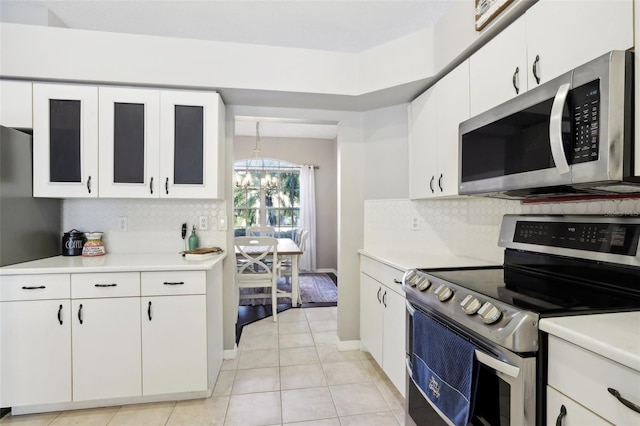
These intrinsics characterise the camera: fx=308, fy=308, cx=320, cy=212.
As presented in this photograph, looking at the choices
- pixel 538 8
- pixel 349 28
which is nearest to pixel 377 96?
pixel 349 28

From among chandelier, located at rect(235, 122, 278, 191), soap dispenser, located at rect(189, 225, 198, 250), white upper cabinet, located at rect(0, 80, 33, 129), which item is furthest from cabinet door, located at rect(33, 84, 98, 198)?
chandelier, located at rect(235, 122, 278, 191)

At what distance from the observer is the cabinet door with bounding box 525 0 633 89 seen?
0.98 metres

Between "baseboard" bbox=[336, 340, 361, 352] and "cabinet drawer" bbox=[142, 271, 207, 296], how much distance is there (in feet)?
4.66

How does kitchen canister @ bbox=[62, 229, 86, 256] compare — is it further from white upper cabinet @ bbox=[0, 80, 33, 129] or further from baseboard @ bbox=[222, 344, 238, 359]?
baseboard @ bbox=[222, 344, 238, 359]

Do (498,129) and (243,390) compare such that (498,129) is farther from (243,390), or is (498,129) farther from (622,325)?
(243,390)

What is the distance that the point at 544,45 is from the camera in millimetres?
1273

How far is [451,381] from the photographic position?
1.19 metres

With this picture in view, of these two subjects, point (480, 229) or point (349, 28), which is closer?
point (480, 229)

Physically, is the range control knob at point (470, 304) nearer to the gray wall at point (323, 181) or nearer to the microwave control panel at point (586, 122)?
the microwave control panel at point (586, 122)

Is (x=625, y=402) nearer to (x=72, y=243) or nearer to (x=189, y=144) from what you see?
(x=189, y=144)

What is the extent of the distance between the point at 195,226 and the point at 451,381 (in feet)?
7.11

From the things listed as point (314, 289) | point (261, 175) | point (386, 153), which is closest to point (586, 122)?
point (386, 153)

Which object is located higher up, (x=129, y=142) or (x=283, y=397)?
(x=129, y=142)

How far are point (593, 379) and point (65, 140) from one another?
2.97 m
